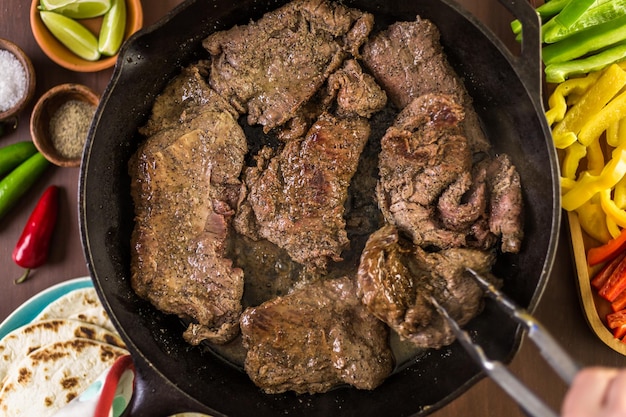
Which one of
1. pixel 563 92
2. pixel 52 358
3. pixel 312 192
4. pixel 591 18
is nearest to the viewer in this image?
pixel 312 192

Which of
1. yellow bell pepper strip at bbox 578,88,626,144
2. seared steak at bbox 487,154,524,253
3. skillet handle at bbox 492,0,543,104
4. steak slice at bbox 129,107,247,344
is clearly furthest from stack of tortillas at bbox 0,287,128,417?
yellow bell pepper strip at bbox 578,88,626,144

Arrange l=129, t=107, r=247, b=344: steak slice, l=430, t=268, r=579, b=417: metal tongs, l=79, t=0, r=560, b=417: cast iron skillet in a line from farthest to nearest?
l=129, t=107, r=247, b=344: steak slice
l=79, t=0, r=560, b=417: cast iron skillet
l=430, t=268, r=579, b=417: metal tongs

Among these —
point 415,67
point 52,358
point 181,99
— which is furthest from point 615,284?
point 52,358

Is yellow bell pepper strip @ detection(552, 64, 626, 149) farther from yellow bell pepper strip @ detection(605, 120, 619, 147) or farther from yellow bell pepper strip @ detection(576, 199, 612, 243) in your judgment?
yellow bell pepper strip @ detection(576, 199, 612, 243)

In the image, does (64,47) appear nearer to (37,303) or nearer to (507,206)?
(37,303)

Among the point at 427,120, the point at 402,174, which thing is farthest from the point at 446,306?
the point at 427,120

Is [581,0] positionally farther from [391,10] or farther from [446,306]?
[446,306]
